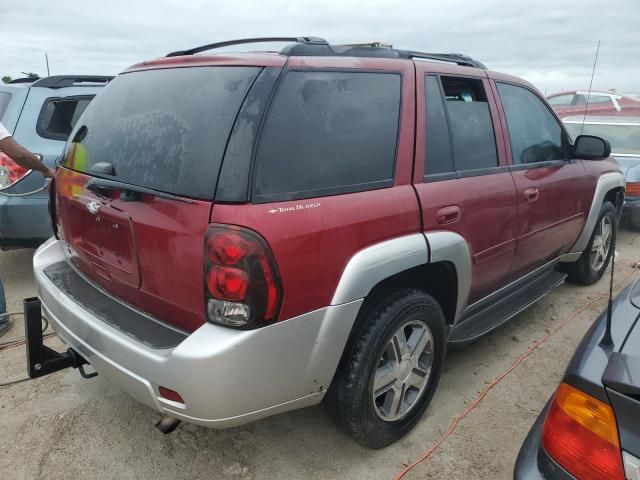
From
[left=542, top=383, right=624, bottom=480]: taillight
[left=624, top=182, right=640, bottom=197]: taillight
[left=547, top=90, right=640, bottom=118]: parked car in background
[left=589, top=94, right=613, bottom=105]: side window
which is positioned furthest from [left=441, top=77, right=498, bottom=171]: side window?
[left=589, top=94, right=613, bottom=105]: side window

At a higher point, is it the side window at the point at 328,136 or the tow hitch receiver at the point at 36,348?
the side window at the point at 328,136

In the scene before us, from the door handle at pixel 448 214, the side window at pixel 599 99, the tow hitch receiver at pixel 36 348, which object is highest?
the side window at pixel 599 99

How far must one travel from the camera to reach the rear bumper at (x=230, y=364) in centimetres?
177

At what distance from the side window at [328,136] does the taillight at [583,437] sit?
1101 mm

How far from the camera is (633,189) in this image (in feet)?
19.8

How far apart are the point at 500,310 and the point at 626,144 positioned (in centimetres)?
500

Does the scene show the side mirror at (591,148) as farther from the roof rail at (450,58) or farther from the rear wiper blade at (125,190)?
the rear wiper blade at (125,190)

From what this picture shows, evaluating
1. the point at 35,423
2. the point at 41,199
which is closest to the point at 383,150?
the point at 35,423

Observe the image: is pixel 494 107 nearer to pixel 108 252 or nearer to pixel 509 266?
pixel 509 266

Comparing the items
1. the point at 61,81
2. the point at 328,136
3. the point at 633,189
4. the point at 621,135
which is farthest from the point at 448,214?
the point at 621,135

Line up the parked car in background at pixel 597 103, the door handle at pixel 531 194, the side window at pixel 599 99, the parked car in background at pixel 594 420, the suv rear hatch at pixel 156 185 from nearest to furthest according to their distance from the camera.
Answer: the parked car in background at pixel 594 420 < the suv rear hatch at pixel 156 185 < the door handle at pixel 531 194 < the parked car in background at pixel 597 103 < the side window at pixel 599 99

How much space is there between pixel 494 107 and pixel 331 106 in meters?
1.41

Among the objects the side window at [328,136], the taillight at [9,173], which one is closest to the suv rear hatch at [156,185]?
the side window at [328,136]

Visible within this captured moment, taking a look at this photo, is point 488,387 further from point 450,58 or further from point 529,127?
point 450,58
